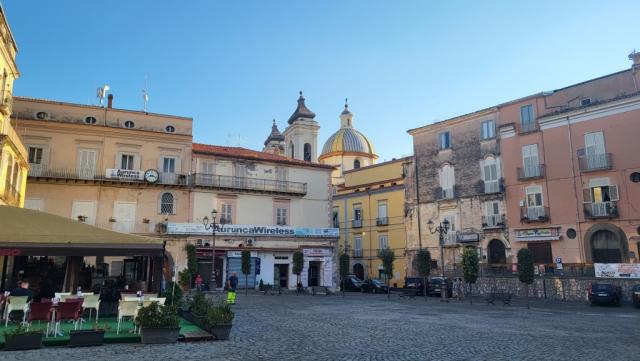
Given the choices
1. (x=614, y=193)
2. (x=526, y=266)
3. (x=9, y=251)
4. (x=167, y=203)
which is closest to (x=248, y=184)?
(x=167, y=203)

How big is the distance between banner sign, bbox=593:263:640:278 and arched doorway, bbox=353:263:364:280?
24534mm

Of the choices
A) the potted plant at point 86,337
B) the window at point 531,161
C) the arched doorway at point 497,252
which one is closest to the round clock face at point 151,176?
the potted plant at point 86,337

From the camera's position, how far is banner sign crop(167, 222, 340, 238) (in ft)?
112

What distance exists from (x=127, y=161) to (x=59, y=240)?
73.9 feet

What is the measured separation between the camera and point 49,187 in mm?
31750

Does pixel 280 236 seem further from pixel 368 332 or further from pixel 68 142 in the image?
pixel 368 332

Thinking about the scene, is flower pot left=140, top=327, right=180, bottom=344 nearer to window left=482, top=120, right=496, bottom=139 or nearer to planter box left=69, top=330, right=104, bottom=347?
planter box left=69, top=330, right=104, bottom=347

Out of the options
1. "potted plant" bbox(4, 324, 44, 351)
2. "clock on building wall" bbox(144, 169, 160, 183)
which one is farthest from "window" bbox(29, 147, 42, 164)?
"potted plant" bbox(4, 324, 44, 351)

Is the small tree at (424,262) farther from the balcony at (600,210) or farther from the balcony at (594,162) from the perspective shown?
the balcony at (594,162)

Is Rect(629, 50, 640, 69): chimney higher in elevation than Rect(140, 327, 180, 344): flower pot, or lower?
higher

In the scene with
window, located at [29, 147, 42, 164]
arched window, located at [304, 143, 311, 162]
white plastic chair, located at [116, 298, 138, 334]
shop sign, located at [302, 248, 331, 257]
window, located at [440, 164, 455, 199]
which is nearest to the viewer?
white plastic chair, located at [116, 298, 138, 334]

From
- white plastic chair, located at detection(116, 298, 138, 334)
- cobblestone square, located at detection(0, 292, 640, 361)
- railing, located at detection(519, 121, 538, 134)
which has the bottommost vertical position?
cobblestone square, located at detection(0, 292, 640, 361)

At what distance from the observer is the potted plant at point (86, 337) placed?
11.0 metres

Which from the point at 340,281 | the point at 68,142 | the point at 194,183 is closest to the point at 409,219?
the point at 340,281
